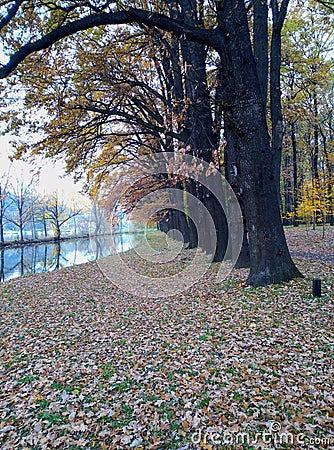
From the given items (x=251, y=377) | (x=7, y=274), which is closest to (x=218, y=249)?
(x=251, y=377)

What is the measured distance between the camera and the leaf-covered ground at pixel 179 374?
3027 millimetres

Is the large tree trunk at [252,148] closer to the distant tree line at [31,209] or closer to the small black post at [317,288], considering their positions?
the small black post at [317,288]

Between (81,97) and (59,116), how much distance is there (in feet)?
3.20

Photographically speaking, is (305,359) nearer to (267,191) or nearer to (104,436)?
(104,436)

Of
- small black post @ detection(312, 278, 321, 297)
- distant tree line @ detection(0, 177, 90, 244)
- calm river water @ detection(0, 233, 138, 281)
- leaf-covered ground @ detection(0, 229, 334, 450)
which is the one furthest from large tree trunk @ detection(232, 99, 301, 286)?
distant tree line @ detection(0, 177, 90, 244)

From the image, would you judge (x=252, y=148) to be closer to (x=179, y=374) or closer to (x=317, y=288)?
(x=317, y=288)

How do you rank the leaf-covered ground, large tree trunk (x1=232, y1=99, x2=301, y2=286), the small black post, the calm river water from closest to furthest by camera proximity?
the leaf-covered ground
the small black post
large tree trunk (x1=232, y1=99, x2=301, y2=286)
the calm river water

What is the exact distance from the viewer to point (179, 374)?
4.11 meters

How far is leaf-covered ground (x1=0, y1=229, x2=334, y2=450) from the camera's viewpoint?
119 inches

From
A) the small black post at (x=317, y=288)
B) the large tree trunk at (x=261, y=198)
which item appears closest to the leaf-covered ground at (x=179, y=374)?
the small black post at (x=317, y=288)

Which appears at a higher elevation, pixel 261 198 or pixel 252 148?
pixel 252 148

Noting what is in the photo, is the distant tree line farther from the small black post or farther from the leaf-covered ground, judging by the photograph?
the small black post

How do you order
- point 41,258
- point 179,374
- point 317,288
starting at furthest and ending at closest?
point 41,258, point 317,288, point 179,374

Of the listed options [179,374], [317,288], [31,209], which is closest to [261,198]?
[317,288]
